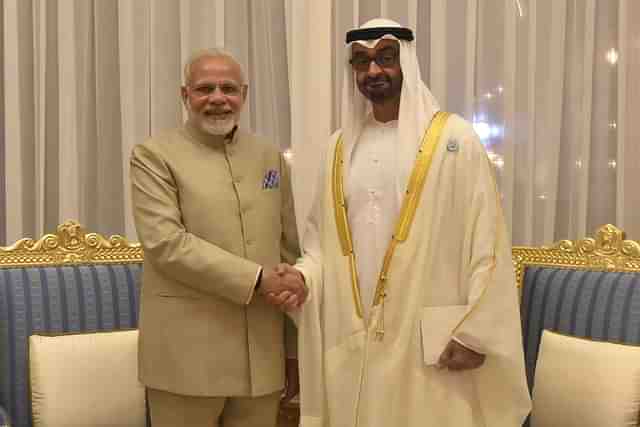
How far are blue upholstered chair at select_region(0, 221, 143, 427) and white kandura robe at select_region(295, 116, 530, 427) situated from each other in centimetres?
95

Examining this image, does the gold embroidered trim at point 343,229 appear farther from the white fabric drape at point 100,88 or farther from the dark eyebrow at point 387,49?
the white fabric drape at point 100,88

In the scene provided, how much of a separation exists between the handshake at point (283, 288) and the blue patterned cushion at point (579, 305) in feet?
3.14

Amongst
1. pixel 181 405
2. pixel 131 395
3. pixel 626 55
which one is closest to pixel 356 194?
pixel 181 405

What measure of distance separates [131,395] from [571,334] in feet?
4.98

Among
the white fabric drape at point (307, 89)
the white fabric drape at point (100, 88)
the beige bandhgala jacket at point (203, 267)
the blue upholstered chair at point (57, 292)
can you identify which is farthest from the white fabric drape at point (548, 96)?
the blue upholstered chair at point (57, 292)

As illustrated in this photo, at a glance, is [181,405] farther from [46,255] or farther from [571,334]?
[571,334]

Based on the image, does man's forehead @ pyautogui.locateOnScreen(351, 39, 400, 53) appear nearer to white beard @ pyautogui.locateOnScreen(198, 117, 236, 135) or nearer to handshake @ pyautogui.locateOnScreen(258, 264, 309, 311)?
white beard @ pyautogui.locateOnScreen(198, 117, 236, 135)

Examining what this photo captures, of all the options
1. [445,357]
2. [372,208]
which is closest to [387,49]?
[372,208]

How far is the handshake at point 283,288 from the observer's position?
223cm

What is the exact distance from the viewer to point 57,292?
2732mm

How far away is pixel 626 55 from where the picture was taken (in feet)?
10.1

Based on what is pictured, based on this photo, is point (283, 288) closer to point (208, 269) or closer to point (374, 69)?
point (208, 269)

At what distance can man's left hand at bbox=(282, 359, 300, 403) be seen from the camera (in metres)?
2.53

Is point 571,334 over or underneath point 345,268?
underneath
